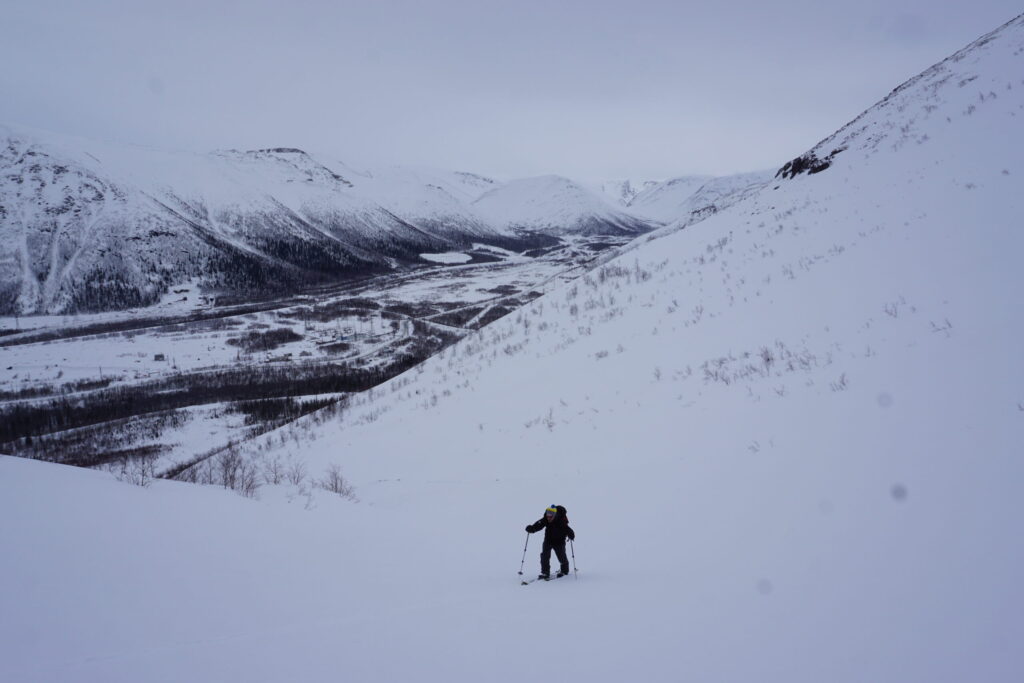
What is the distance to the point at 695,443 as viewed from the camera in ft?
24.3

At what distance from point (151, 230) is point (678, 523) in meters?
148

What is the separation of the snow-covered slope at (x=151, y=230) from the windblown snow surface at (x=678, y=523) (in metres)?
108

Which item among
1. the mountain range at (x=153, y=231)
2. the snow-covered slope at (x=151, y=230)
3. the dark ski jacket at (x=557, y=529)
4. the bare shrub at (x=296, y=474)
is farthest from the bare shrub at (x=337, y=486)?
the snow-covered slope at (x=151, y=230)

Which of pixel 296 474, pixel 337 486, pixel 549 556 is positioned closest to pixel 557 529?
pixel 549 556

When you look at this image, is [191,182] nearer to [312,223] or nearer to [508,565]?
[312,223]

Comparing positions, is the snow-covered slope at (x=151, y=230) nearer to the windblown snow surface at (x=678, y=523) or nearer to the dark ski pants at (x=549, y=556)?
the windblown snow surface at (x=678, y=523)

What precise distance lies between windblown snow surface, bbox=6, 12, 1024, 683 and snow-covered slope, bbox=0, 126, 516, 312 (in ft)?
354

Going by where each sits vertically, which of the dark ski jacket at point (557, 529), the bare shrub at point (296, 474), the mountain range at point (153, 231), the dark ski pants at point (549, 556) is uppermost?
the mountain range at point (153, 231)

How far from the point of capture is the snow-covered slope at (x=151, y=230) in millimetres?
94812

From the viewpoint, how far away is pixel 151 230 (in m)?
118

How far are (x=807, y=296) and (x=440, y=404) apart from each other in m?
10.3

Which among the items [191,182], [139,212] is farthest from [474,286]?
[191,182]

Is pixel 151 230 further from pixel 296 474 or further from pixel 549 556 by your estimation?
pixel 549 556

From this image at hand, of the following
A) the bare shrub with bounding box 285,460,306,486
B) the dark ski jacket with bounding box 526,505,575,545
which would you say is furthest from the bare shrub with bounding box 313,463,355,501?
the dark ski jacket with bounding box 526,505,575,545
